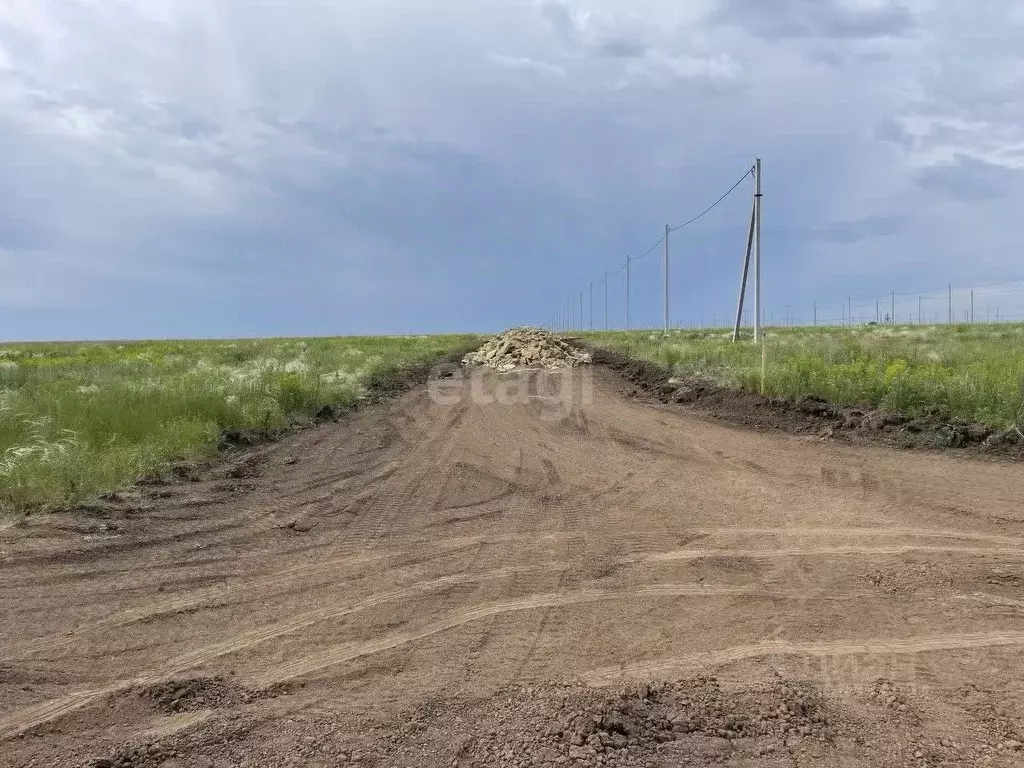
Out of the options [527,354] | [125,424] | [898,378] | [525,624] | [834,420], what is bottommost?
[525,624]

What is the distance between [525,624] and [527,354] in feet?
77.5

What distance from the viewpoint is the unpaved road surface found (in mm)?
3344

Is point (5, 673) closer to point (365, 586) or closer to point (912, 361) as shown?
point (365, 586)

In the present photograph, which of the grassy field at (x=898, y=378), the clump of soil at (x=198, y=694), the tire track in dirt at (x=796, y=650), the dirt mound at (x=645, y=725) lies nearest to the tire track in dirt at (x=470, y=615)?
the clump of soil at (x=198, y=694)

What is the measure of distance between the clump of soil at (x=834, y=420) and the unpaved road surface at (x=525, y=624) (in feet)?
4.80

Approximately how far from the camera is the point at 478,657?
4070 mm

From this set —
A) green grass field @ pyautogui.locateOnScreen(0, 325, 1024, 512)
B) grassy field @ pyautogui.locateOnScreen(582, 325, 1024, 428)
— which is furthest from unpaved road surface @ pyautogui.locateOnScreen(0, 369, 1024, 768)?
grassy field @ pyautogui.locateOnScreen(582, 325, 1024, 428)

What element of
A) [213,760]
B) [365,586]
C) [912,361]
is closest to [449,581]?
[365,586]

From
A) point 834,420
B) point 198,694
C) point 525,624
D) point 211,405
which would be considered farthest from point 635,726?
point 211,405

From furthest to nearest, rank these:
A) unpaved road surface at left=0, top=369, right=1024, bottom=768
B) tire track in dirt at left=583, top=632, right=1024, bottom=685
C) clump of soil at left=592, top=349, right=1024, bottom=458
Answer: clump of soil at left=592, top=349, right=1024, bottom=458 → tire track in dirt at left=583, top=632, right=1024, bottom=685 → unpaved road surface at left=0, top=369, right=1024, bottom=768

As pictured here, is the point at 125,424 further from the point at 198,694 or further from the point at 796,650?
the point at 796,650

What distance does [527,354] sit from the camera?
28.0 m

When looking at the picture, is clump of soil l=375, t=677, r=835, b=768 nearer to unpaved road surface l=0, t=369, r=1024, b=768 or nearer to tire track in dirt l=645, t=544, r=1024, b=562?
unpaved road surface l=0, t=369, r=1024, b=768

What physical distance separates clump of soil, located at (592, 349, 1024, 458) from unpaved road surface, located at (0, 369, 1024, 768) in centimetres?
146
